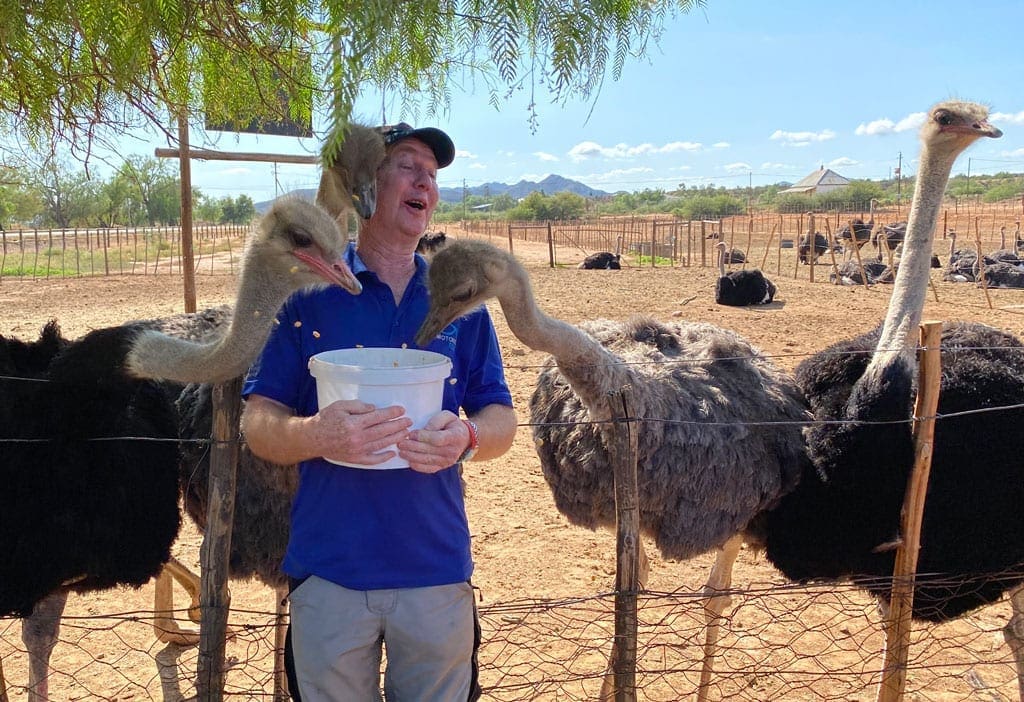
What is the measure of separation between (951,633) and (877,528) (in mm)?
1216

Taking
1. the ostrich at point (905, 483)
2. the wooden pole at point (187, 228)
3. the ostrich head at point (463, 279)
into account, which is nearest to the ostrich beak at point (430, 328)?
Answer: the ostrich head at point (463, 279)

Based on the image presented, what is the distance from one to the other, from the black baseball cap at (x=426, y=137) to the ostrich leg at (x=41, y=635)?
1.92 metres

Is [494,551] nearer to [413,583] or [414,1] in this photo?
[413,583]

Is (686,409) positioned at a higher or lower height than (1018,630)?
higher

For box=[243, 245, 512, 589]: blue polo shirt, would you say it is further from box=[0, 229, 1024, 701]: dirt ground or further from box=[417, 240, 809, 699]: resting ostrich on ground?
box=[417, 240, 809, 699]: resting ostrich on ground

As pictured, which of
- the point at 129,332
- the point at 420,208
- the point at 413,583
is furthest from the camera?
the point at 129,332

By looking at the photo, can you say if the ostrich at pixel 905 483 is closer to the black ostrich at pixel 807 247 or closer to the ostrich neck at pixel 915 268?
the ostrich neck at pixel 915 268

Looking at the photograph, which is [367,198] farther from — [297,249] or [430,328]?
[430,328]

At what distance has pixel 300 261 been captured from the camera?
1927mm

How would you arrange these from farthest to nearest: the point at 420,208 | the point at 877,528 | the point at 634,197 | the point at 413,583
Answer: the point at 634,197 → the point at 877,528 → the point at 420,208 → the point at 413,583

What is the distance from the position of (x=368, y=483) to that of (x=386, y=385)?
0.29 m

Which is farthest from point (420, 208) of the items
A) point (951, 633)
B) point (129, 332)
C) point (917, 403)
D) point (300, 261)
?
point (951, 633)

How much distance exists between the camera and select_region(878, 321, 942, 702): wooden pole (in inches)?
104

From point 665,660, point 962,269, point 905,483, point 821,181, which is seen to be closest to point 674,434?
point 905,483
